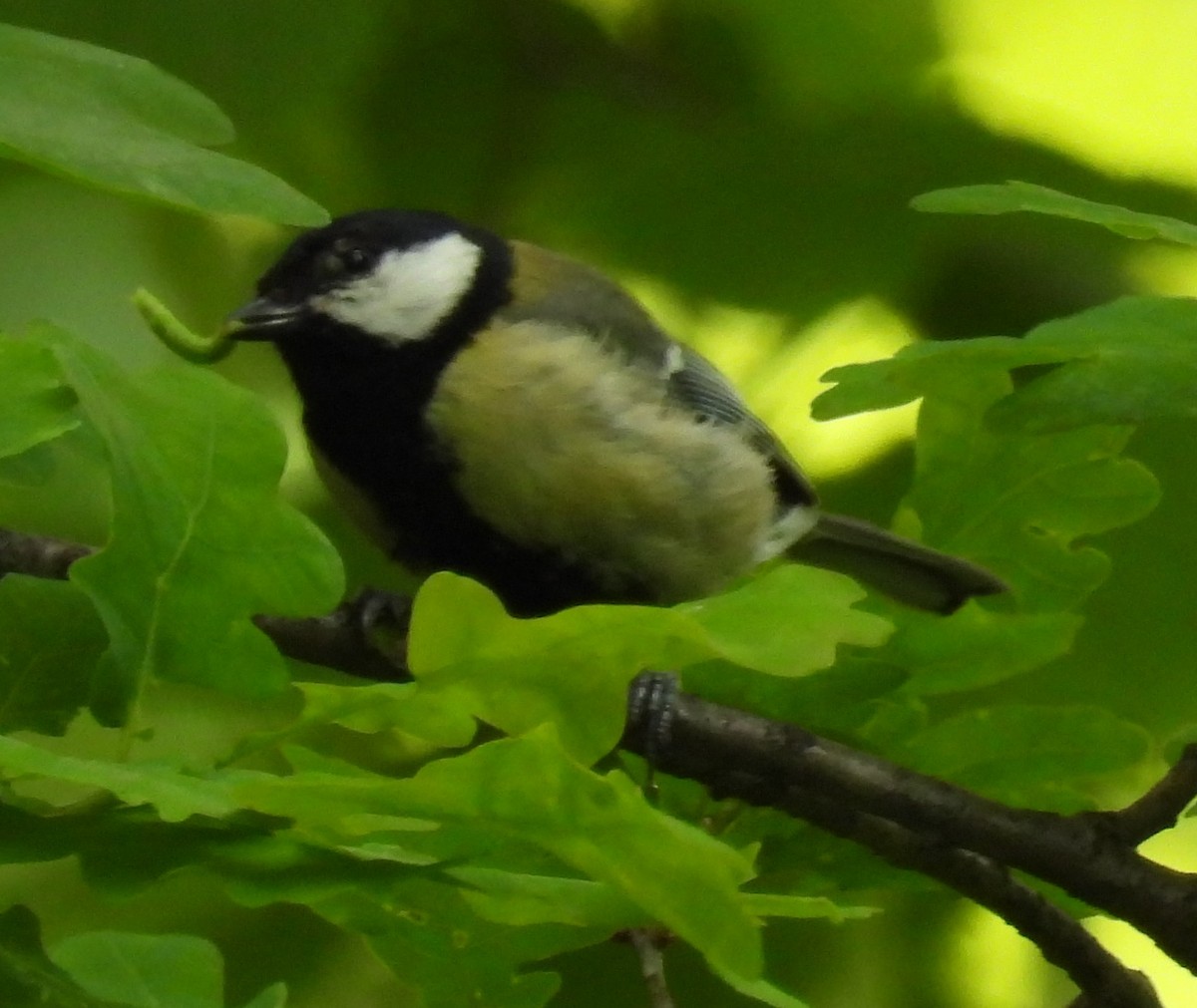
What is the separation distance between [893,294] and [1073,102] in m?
0.19

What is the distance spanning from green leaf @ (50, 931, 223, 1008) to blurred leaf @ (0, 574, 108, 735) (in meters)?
0.06

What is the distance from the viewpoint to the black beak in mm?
790

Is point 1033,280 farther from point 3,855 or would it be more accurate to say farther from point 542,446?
point 3,855

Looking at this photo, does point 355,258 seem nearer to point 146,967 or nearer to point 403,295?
point 403,295

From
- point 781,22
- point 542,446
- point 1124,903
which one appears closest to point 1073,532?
point 1124,903

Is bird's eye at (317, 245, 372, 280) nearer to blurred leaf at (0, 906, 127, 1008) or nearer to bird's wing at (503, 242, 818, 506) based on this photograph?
bird's wing at (503, 242, 818, 506)

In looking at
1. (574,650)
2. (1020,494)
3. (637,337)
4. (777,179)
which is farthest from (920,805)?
(777,179)

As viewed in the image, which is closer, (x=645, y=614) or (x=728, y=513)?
(x=645, y=614)

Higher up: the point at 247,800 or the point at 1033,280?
the point at 247,800

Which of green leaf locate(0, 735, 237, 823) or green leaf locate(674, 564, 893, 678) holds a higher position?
green leaf locate(674, 564, 893, 678)

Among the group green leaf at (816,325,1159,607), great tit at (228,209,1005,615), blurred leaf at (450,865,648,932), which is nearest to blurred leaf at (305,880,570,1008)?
blurred leaf at (450,865,648,932)

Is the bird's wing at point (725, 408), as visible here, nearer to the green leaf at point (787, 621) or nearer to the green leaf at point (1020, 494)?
the green leaf at point (1020, 494)

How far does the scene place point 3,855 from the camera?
0.29 m

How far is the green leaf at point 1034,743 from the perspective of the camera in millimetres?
509
